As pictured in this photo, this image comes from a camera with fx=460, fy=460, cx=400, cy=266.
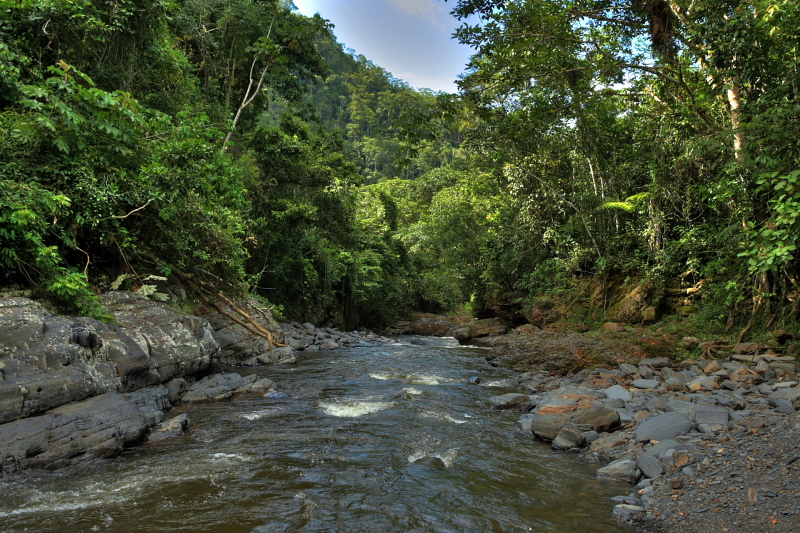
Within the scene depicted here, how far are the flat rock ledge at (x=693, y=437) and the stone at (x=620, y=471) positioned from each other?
10 mm

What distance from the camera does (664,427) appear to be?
5.77 m

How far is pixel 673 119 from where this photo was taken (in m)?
12.8

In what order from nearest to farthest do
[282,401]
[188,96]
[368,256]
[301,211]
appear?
1. [282,401]
2. [188,96]
3. [301,211]
4. [368,256]

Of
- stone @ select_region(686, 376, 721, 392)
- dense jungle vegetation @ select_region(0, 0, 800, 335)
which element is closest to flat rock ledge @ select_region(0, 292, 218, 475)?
dense jungle vegetation @ select_region(0, 0, 800, 335)

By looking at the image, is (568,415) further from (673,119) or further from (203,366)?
(673,119)

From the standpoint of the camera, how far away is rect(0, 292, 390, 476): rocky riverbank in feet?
16.1

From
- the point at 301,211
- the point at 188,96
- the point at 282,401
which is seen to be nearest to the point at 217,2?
the point at 188,96

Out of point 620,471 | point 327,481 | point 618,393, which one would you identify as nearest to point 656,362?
point 618,393

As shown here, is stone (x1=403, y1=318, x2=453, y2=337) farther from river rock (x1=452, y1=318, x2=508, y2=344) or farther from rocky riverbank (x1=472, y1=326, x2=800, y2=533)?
rocky riverbank (x1=472, y1=326, x2=800, y2=533)

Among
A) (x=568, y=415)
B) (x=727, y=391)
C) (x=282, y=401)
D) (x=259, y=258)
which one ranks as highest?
(x=259, y=258)

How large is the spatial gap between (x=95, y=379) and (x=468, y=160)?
16.2 meters

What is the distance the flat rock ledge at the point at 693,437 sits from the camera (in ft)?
13.0

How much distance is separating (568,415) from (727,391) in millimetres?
2541

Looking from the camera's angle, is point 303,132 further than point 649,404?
Yes
